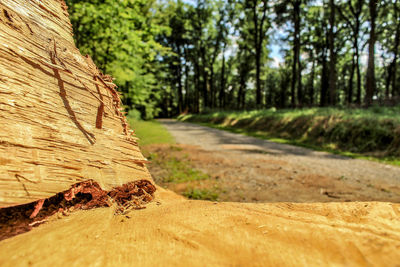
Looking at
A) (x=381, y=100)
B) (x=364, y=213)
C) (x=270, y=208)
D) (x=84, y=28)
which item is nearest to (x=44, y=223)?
(x=270, y=208)

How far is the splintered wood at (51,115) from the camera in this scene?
0.91m

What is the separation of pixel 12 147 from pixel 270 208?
3.75 ft

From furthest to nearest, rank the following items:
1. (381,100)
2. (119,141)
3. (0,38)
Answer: (381,100) < (119,141) < (0,38)

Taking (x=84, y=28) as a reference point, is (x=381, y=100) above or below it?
below

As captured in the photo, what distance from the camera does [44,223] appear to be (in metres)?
0.96

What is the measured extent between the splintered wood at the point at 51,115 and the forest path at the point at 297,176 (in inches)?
135

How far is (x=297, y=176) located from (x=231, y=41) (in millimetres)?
35821

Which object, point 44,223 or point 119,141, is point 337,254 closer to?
point 44,223

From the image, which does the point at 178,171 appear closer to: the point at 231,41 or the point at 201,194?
the point at 201,194

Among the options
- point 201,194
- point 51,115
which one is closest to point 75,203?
point 51,115

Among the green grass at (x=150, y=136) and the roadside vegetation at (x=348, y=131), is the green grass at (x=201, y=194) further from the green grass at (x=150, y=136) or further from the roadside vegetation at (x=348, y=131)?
the roadside vegetation at (x=348, y=131)

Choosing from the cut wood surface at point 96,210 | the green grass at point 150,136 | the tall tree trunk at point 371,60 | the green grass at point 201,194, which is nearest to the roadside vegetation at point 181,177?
the green grass at point 201,194

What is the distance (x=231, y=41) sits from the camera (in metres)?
37.5

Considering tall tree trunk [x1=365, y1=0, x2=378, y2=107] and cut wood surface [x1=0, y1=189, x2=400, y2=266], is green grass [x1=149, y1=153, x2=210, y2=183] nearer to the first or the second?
cut wood surface [x1=0, y1=189, x2=400, y2=266]
